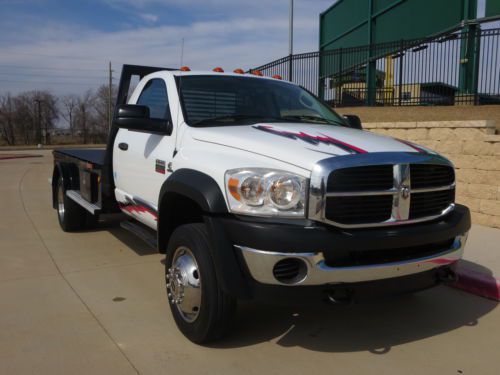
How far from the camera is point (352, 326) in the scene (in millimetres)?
3846

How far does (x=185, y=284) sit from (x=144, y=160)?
148cm

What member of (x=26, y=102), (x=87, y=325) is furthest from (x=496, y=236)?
(x=26, y=102)

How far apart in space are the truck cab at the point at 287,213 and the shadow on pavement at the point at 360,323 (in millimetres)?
472

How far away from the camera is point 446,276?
354 cm

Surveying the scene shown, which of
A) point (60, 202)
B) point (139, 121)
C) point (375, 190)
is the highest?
point (139, 121)

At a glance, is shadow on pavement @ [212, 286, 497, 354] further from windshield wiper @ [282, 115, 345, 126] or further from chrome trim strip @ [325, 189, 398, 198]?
windshield wiper @ [282, 115, 345, 126]

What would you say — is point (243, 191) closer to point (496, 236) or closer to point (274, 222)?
point (274, 222)

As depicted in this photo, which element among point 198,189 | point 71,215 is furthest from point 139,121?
point 71,215

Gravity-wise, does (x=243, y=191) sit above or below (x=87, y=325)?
above

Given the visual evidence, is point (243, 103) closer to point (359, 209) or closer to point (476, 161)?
point (359, 209)

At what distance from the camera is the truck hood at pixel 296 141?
10.1 ft

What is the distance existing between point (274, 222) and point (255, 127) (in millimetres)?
1094

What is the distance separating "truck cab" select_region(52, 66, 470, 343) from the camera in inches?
115

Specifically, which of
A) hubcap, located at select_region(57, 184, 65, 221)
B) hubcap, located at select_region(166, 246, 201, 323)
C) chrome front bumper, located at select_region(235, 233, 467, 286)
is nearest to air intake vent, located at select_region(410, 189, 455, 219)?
chrome front bumper, located at select_region(235, 233, 467, 286)
